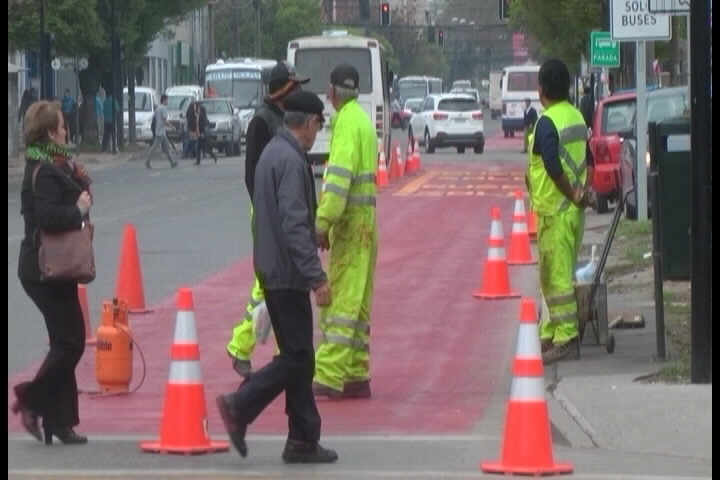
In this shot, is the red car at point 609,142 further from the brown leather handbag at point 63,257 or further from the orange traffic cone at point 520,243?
the brown leather handbag at point 63,257

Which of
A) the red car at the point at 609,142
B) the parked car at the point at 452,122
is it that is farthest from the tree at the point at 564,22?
the red car at the point at 609,142

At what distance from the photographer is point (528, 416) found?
7.84 meters

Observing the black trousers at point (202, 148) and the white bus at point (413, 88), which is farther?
the white bus at point (413, 88)

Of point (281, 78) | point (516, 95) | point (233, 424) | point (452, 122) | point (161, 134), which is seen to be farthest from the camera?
point (516, 95)

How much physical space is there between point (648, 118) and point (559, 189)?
1209 centimetres

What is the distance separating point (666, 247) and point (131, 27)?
1720 inches

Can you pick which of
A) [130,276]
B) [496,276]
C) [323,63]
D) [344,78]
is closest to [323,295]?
[344,78]

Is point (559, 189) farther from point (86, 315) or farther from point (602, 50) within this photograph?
point (602, 50)

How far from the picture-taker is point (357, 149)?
994 centimetres

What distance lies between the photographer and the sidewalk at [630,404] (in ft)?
29.1

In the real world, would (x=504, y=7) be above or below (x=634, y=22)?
above

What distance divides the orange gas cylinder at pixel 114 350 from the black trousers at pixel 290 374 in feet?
7.08

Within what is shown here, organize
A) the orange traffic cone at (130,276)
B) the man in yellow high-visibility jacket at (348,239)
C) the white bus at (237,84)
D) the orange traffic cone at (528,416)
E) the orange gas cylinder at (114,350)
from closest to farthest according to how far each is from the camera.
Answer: the orange traffic cone at (528,416)
the man in yellow high-visibility jacket at (348,239)
the orange gas cylinder at (114,350)
the orange traffic cone at (130,276)
the white bus at (237,84)

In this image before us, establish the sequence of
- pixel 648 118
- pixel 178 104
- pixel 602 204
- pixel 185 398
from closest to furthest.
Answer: pixel 185 398, pixel 648 118, pixel 602 204, pixel 178 104
